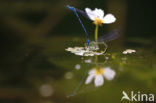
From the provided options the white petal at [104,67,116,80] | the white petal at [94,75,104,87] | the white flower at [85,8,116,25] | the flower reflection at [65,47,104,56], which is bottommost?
the white petal at [94,75,104,87]

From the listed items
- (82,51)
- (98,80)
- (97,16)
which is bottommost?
(98,80)

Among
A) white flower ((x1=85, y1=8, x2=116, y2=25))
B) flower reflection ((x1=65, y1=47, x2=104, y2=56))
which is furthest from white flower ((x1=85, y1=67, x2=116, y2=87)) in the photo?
white flower ((x1=85, y1=8, x2=116, y2=25))

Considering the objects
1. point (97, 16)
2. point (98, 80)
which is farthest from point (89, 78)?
point (97, 16)

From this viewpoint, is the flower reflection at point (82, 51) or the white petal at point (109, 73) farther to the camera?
the flower reflection at point (82, 51)

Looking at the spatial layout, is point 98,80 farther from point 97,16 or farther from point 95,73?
point 97,16

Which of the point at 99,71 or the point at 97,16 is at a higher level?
the point at 97,16

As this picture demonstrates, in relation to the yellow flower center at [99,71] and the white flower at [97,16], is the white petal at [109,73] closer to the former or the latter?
the yellow flower center at [99,71]

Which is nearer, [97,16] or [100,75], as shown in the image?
[100,75]

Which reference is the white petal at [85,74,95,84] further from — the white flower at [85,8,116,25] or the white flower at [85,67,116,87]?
the white flower at [85,8,116,25]

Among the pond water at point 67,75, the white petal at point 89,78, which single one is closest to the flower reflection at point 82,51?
the pond water at point 67,75
